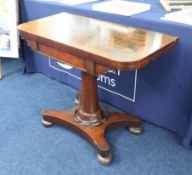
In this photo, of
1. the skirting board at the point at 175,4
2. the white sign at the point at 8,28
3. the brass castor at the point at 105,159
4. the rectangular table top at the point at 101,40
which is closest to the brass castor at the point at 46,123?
the brass castor at the point at 105,159

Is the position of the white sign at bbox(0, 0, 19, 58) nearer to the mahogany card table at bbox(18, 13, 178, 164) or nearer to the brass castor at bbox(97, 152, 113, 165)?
the mahogany card table at bbox(18, 13, 178, 164)

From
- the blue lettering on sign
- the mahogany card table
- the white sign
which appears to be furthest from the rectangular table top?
the white sign

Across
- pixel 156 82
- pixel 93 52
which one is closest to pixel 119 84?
pixel 156 82

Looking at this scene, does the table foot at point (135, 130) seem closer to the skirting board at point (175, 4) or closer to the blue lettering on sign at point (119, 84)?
the blue lettering on sign at point (119, 84)

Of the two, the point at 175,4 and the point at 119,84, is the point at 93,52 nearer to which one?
the point at 119,84

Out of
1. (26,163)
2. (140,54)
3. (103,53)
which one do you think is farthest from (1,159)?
(140,54)

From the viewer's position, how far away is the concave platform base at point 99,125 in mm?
1413

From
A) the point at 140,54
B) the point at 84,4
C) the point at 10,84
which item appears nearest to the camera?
the point at 140,54

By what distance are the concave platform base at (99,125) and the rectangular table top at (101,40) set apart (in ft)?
1.70

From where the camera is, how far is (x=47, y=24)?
143 cm

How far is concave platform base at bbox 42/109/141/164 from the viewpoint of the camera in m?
1.41

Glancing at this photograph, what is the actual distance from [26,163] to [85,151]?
0.33m

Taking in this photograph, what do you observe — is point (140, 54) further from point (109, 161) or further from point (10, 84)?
point (10, 84)

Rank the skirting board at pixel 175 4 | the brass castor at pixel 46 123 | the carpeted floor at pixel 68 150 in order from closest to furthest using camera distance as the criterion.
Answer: the carpeted floor at pixel 68 150
the skirting board at pixel 175 4
the brass castor at pixel 46 123
